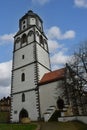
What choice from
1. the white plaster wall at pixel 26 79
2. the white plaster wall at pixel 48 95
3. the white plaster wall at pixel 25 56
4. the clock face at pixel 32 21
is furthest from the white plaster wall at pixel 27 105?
the clock face at pixel 32 21

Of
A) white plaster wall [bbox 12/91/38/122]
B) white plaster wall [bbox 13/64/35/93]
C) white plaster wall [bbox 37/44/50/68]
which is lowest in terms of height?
white plaster wall [bbox 12/91/38/122]

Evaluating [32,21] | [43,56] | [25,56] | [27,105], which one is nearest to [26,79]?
[27,105]

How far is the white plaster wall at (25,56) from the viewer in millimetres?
31495

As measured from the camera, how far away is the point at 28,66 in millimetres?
30781

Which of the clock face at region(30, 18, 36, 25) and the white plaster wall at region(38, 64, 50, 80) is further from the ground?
the clock face at region(30, 18, 36, 25)

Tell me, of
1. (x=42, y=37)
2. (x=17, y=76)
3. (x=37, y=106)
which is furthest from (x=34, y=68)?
(x=42, y=37)

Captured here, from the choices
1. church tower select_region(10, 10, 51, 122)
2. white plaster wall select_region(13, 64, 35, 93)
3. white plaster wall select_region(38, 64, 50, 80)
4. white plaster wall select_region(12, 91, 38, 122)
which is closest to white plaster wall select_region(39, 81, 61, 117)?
church tower select_region(10, 10, 51, 122)

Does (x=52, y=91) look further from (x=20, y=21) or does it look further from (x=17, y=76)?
(x=20, y=21)

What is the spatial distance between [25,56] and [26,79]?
4953 mm

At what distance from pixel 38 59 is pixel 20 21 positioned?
11887mm

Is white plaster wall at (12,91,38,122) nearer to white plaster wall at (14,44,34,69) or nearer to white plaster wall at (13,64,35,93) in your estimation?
white plaster wall at (13,64,35,93)

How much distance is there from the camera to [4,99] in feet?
216

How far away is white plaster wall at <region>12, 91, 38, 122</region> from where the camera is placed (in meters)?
26.5

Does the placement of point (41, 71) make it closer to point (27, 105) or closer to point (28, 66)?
point (28, 66)
